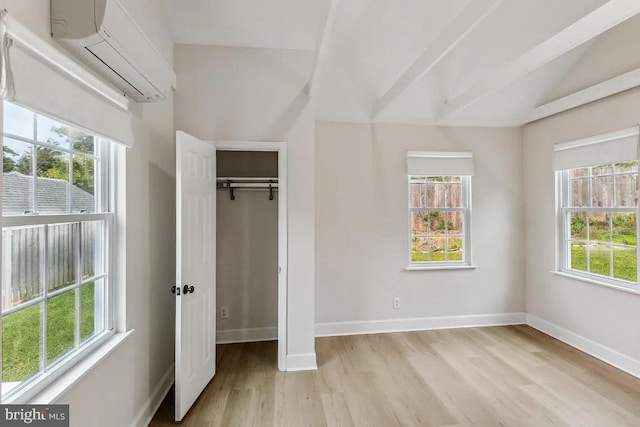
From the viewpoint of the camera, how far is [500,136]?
3920mm

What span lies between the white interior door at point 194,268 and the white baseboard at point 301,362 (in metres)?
0.68

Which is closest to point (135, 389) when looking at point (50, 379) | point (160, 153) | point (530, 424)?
point (50, 379)

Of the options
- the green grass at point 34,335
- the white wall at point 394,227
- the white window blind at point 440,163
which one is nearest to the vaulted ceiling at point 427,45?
the white wall at point 394,227

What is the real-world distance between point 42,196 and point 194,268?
45.6 inches

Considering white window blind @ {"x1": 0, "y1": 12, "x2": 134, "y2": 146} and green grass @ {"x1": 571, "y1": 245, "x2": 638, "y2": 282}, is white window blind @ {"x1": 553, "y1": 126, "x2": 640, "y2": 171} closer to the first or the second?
green grass @ {"x1": 571, "y1": 245, "x2": 638, "y2": 282}

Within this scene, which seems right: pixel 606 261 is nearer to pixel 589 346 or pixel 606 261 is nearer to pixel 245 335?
pixel 589 346

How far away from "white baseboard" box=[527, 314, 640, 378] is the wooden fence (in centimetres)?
434

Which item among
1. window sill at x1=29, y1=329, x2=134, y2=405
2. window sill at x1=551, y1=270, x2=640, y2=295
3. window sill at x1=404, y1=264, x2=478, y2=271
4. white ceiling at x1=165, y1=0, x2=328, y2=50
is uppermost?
white ceiling at x1=165, y1=0, x2=328, y2=50

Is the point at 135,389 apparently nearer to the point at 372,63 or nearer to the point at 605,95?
the point at 372,63

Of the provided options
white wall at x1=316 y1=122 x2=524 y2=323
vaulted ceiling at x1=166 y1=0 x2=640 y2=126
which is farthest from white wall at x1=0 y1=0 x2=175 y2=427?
white wall at x1=316 y1=122 x2=524 y2=323

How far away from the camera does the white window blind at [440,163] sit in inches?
147

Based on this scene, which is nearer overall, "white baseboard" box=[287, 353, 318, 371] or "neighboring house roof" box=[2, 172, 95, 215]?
"neighboring house roof" box=[2, 172, 95, 215]

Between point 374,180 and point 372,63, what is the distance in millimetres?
1287

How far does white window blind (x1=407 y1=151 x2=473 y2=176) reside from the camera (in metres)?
3.73
